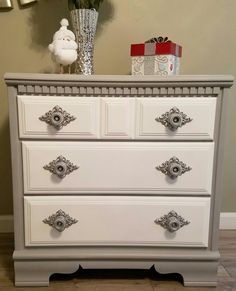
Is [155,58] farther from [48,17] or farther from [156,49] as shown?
[48,17]

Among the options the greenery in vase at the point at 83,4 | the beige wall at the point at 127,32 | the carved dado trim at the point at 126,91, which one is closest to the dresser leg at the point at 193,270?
the carved dado trim at the point at 126,91

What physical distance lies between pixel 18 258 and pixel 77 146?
1.54 ft

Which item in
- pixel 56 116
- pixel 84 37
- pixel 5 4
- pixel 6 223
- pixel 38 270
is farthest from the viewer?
pixel 6 223

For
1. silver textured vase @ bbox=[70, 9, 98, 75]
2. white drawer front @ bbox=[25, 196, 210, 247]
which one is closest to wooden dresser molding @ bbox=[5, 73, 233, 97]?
silver textured vase @ bbox=[70, 9, 98, 75]

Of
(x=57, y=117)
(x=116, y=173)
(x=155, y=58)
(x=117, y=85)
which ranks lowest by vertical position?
(x=116, y=173)

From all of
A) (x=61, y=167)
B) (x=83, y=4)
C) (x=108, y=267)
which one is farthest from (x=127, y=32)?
(x=108, y=267)

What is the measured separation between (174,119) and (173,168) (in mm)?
175

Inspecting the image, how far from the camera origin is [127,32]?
144 centimetres

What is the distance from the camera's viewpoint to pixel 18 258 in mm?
1054

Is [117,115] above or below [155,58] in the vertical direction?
below

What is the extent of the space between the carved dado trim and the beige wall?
0.51m

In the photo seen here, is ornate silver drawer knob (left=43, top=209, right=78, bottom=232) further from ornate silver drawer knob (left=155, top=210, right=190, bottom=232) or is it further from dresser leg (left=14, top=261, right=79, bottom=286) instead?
ornate silver drawer knob (left=155, top=210, right=190, bottom=232)

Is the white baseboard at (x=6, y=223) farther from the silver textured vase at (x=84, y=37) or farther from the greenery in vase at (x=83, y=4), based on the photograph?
the greenery in vase at (x=83, y=4)

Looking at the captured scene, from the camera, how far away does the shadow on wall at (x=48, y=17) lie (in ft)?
4.60
